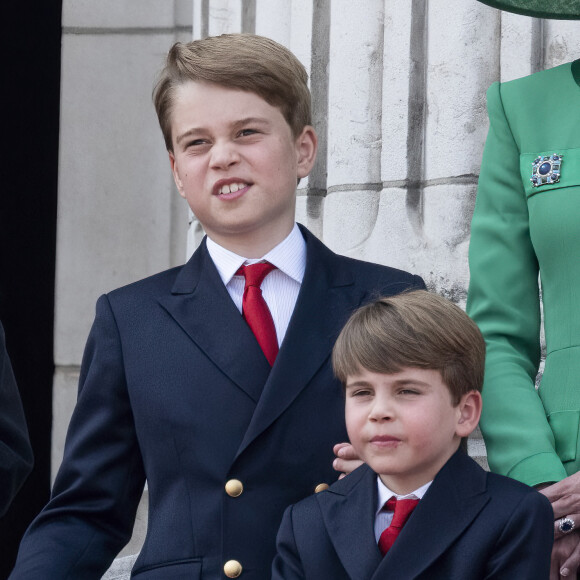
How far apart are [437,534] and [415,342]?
0.31 metres

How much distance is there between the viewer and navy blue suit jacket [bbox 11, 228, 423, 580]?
2.30 metres

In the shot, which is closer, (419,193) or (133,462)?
(133,462)

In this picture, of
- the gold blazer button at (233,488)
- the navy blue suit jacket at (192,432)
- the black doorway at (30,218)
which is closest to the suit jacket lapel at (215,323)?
the navy blue suit jacket at (192,432)

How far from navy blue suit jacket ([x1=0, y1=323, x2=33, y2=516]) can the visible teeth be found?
2.56 feet

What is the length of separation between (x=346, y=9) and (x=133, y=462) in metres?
2.07

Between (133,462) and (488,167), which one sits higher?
(488,167)

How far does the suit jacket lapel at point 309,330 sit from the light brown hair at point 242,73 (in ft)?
0.89

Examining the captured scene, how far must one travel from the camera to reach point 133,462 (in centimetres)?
243

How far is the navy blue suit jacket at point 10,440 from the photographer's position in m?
2.86

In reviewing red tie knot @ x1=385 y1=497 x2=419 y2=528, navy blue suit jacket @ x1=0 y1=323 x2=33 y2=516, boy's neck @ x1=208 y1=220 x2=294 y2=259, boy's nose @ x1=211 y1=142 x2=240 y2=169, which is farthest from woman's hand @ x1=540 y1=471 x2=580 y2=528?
navy blue suit jacket @ x1=0 y1=323 x2=33 y2=516

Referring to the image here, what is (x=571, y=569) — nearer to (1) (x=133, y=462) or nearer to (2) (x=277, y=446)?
(2) (x=277, y=446)

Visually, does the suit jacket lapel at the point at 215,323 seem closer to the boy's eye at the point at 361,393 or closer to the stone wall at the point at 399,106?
the boy's eye at the point at 361,393

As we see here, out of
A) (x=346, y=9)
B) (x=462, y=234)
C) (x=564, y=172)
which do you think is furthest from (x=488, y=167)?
(x=346, y=9)

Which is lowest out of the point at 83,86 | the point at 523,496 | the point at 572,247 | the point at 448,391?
the point at 523,496
